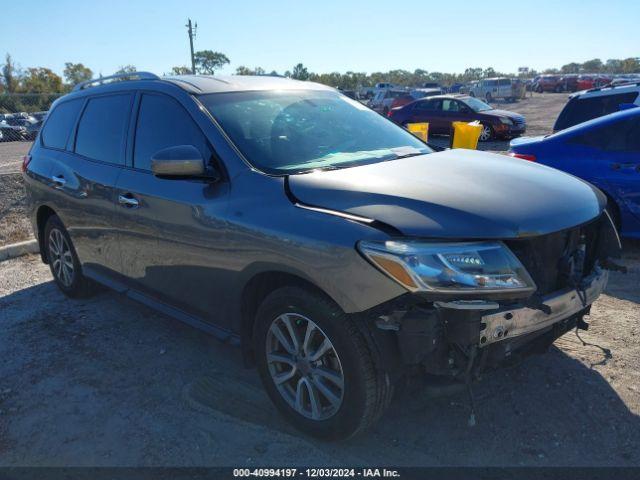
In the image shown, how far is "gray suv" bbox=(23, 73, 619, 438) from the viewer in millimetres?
2486

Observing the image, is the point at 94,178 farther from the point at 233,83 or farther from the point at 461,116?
the point at 461,116

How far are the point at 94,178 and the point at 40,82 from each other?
61.3 m

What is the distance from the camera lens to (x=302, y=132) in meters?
3.62

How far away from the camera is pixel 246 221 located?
3023 millimetres

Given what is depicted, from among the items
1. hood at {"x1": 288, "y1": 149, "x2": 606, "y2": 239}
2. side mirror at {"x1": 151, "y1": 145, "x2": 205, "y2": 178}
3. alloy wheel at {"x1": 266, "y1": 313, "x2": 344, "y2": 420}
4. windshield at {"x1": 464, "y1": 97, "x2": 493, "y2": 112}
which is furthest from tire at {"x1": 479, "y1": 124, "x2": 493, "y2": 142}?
alloy wheel at {"x1": 266, "y1": 313, "x2": 344, "y2": 420}

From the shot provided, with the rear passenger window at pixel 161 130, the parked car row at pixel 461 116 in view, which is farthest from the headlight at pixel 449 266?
the parked car row at pixel 461 116

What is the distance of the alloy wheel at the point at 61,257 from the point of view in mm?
5203

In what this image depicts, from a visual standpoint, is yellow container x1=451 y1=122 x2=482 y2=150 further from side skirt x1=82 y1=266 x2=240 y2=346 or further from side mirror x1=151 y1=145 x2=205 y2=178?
side mirror x1=151 y1=145 x2=205 y2=178

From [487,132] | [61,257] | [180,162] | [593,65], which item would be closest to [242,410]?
[180,162]

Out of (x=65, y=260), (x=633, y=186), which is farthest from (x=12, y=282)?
(x=633, y=186)

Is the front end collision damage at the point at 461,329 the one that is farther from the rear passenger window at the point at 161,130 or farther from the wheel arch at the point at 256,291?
the rear passenger window at the point at 161,130

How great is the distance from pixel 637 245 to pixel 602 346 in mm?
2849

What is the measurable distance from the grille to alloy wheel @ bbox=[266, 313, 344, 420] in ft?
3.34

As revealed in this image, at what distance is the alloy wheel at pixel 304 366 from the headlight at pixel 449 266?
0.56 m
